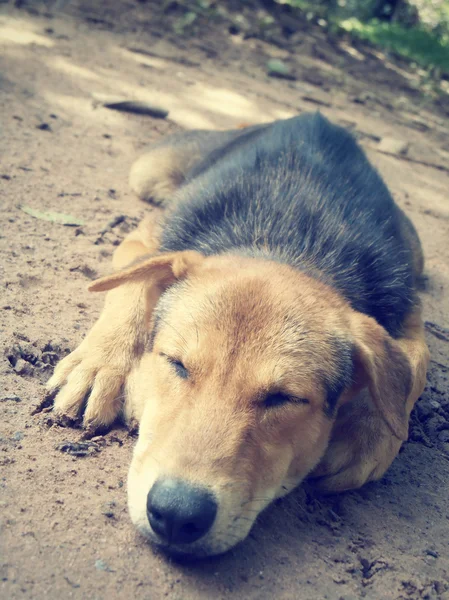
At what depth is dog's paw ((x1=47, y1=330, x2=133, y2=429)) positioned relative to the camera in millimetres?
3305

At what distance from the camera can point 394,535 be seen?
310cm

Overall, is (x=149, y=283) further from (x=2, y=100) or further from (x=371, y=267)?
(x=2, y=100)

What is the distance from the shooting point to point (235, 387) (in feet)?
9.03

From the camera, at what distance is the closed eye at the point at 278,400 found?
9.26 feet

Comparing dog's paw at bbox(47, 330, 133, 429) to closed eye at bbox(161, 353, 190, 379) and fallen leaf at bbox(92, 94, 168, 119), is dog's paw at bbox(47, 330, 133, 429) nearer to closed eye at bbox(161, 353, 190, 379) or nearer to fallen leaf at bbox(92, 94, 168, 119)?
closed eye at bbox(161, 353, 190, 379)

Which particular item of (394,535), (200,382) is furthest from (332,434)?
(200,382)

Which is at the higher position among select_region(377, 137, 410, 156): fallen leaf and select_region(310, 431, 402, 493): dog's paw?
select_region(377, 137, 410, 156): fallen leaf

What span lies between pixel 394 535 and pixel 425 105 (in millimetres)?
10754

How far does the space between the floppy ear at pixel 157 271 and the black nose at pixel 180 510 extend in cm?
118

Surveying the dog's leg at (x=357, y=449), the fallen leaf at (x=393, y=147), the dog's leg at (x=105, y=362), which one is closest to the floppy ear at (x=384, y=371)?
the dog's leg at (x=357, y=449)

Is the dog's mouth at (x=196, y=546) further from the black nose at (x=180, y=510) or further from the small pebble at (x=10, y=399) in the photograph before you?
the small pebble at (x=10, y=399)

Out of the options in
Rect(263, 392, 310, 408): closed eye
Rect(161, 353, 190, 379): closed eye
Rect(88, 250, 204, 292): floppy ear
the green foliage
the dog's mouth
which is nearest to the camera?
the dog's mouth

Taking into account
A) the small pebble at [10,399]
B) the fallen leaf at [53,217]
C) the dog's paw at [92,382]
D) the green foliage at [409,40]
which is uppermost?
the green foliage at [409,40]

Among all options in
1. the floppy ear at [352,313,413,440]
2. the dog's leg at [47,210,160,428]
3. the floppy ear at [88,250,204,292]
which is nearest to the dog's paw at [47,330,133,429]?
the dog's leg at [47,210,160,428]
